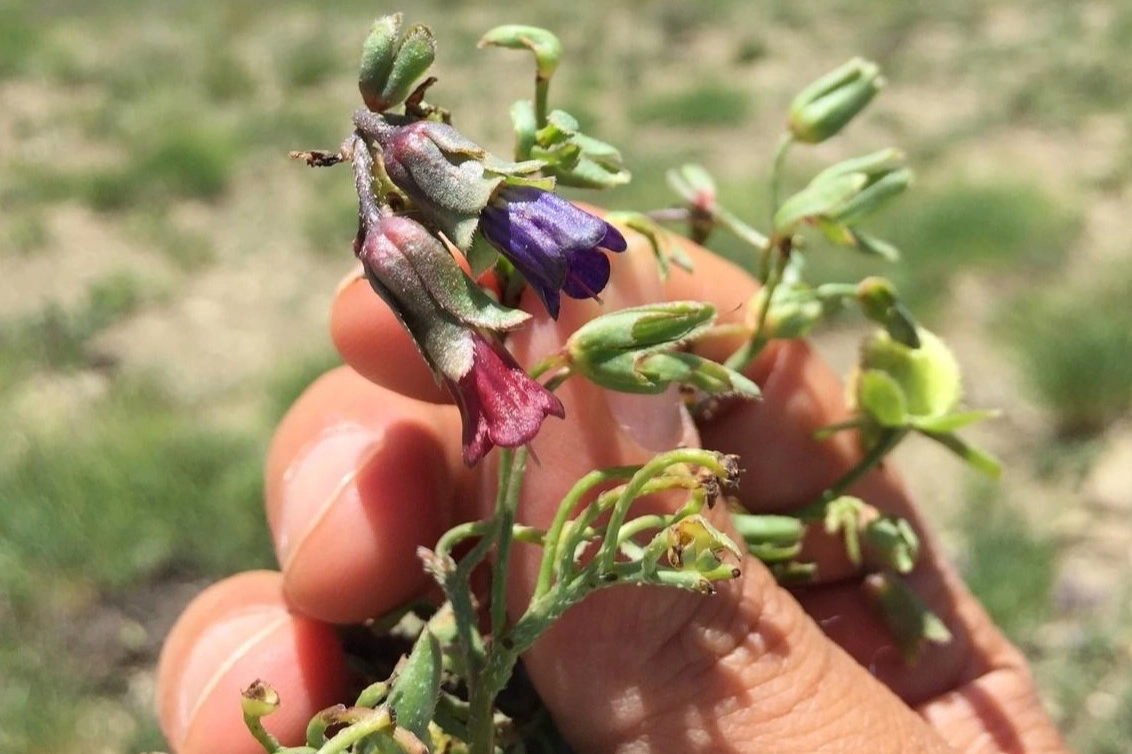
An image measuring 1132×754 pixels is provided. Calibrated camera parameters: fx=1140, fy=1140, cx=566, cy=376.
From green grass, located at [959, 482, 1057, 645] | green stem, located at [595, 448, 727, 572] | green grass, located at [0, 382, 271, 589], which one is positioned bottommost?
green grass, located at [959, 482, 1057, 645]

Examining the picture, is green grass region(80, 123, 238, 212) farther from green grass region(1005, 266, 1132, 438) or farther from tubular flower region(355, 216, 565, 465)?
tubular flower region(355, 216, 565, 465)

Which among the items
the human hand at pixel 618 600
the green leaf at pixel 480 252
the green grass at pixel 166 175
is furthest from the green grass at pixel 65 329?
the green leaf at pixel 480 252

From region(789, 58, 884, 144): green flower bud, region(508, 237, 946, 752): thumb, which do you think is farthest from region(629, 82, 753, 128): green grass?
region(508, 237, 946, 752): thumb

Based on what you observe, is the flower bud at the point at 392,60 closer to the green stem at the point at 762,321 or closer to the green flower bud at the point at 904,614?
the green stem at the point at 762,321

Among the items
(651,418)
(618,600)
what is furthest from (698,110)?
(618,600)

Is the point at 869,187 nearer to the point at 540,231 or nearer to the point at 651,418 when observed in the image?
the point at 651,418

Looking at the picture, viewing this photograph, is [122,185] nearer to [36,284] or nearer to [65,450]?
[36,284]
